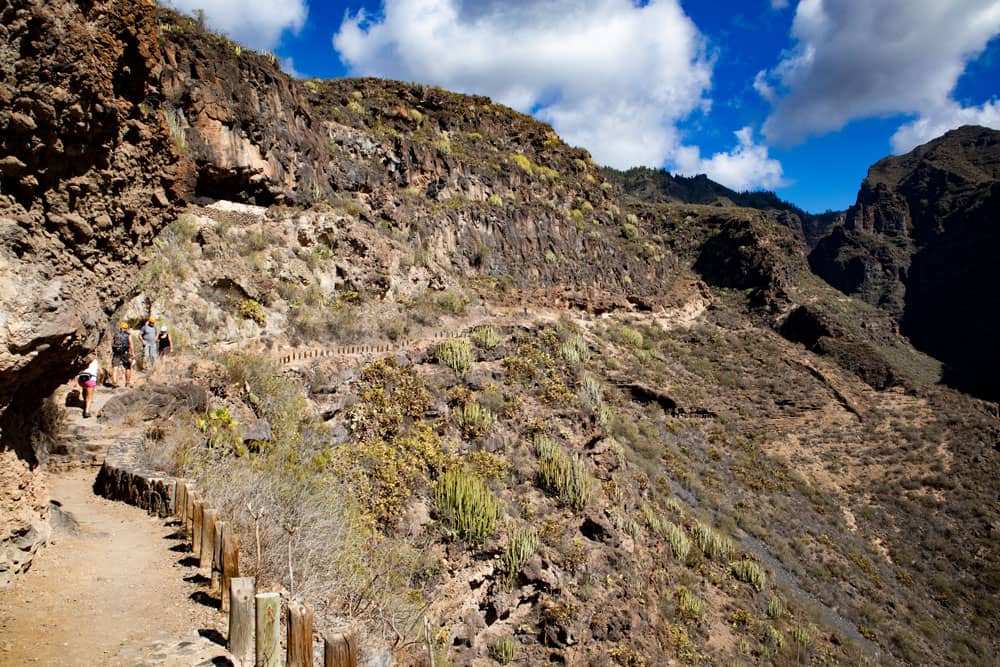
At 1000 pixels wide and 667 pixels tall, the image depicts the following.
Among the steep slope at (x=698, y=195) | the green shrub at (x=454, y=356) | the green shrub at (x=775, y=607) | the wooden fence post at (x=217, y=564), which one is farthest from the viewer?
the steep slope at (x=698, y=195)

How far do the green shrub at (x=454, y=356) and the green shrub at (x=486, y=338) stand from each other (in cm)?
93

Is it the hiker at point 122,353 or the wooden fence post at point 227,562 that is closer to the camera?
the wooden fence post at point 227,562

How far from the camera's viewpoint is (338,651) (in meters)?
3.24

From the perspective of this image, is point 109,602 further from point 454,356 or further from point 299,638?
point 454,356

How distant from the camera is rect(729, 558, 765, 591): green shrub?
13.6 meters

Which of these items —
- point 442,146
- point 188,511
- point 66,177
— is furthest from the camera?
point 442,146

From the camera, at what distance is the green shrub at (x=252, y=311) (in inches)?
515

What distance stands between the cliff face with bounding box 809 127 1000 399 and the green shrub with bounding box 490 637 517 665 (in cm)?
5621

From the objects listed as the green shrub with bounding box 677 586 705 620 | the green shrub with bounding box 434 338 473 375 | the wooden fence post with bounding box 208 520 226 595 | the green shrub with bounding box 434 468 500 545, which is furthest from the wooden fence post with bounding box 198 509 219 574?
the green shrub with bounding box 677 586 705 620

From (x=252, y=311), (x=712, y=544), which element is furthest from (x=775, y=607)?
(x=252, y=311)

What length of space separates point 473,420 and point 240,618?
28.9 feet

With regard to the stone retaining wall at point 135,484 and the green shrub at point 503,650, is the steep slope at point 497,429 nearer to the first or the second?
the green shrub at point 503,650

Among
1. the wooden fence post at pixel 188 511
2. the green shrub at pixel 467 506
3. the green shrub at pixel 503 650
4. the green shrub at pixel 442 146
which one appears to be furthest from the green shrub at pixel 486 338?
the green shrub at pixel 442 146

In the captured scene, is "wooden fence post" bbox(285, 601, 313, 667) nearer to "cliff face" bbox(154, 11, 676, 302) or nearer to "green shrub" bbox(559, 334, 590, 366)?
"green shrub" bbox(559, 334, 590, 366)
